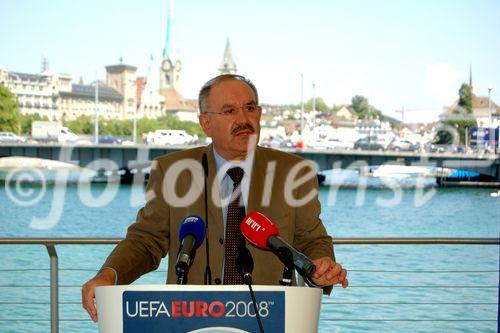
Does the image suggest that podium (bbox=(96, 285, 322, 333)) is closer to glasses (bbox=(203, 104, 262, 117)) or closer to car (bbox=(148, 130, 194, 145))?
glasses (bbox=(203, 104, 262, 117))

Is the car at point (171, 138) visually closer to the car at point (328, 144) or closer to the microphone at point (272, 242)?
the car at point (328, 144)

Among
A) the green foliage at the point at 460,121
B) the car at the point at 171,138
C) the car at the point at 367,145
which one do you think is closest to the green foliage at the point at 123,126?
the car at the point at 171,138

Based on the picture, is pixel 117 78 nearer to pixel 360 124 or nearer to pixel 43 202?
pixel 360 124

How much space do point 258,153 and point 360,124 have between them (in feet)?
246

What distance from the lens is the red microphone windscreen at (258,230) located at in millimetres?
1447

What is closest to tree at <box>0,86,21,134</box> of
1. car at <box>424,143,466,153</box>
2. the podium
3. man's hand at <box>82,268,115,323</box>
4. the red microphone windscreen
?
car at <box>424,143,466,153</box>

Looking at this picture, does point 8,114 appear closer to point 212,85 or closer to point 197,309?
point 212,85

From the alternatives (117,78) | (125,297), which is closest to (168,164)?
(125,297)

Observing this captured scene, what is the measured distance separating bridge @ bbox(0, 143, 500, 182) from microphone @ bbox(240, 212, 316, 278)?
34.7 metres

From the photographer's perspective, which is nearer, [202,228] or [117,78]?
[202,228]

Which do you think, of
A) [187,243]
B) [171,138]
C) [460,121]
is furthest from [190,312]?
[460,121]

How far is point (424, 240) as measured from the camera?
2.77m

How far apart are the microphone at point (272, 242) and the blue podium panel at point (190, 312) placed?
0.16 metres

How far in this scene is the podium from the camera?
1.24 metres
